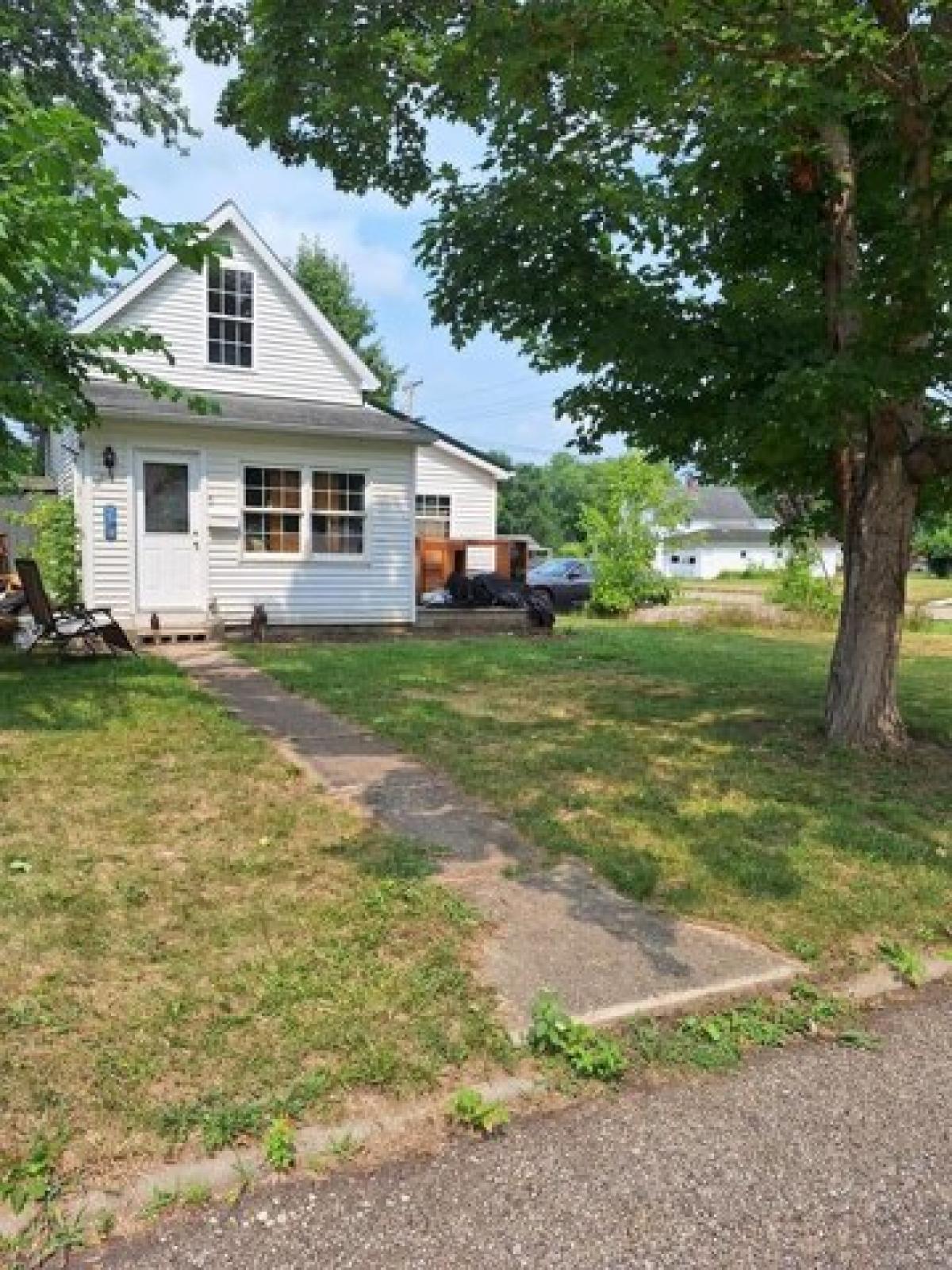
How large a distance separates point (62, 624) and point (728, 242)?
7913mm

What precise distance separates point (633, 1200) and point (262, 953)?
1556 millimetres

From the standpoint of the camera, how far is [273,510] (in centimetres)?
1332

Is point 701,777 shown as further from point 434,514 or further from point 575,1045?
point 434,514

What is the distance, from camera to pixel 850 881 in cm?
427

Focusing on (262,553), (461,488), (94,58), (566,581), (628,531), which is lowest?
(566,581)

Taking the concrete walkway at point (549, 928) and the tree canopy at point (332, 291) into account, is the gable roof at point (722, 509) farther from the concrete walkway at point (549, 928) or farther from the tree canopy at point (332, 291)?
the concrete walkway at point (549, 928)

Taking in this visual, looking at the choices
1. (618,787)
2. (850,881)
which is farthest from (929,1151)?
(618,787)

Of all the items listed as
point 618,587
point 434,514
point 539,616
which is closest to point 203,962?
point 539,616

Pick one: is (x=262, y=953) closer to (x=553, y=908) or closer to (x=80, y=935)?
(x=80, y=935)

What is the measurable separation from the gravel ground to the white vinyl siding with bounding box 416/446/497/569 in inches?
838

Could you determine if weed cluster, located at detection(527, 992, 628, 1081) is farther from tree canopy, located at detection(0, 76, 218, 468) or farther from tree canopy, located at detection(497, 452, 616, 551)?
tree canopy, located at detection(497, 452, 616, 551)

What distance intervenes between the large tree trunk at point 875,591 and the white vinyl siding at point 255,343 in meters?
10.1

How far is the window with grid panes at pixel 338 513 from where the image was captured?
1366cm

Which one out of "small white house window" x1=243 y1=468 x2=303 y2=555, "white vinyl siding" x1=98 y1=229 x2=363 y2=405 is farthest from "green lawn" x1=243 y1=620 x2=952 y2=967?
"white vinyl siding" x1=98 y1=229 x2=363 y2=405
